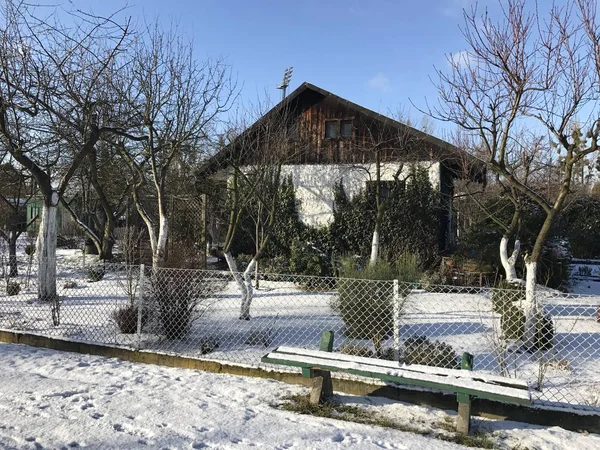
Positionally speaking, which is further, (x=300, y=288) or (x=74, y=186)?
(x=74, y=186)

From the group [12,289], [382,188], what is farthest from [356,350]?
[382,188]

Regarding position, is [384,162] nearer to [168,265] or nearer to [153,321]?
[168,265]

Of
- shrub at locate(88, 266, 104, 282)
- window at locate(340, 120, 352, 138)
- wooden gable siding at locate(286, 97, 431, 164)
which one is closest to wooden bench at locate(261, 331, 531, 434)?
shrub at locate(88, 266, 104, 282)

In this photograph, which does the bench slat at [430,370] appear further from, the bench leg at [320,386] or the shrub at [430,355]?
the shrub at [430,355]

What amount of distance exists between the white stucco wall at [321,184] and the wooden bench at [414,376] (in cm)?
1086

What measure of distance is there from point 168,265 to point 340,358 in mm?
3519

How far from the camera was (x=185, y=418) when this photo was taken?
3547 mm

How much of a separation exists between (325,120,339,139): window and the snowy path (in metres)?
11.5

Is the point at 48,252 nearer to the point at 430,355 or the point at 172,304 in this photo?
the point at 172,304

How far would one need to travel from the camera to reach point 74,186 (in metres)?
19.7

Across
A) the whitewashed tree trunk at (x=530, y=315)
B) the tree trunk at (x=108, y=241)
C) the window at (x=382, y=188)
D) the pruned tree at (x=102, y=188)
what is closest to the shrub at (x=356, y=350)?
the whitewashed tree trunk at (x=530, y=315)

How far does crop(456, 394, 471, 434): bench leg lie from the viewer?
345cm

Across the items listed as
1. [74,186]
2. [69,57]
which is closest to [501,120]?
[69,57]

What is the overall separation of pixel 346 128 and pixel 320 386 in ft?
39.6
